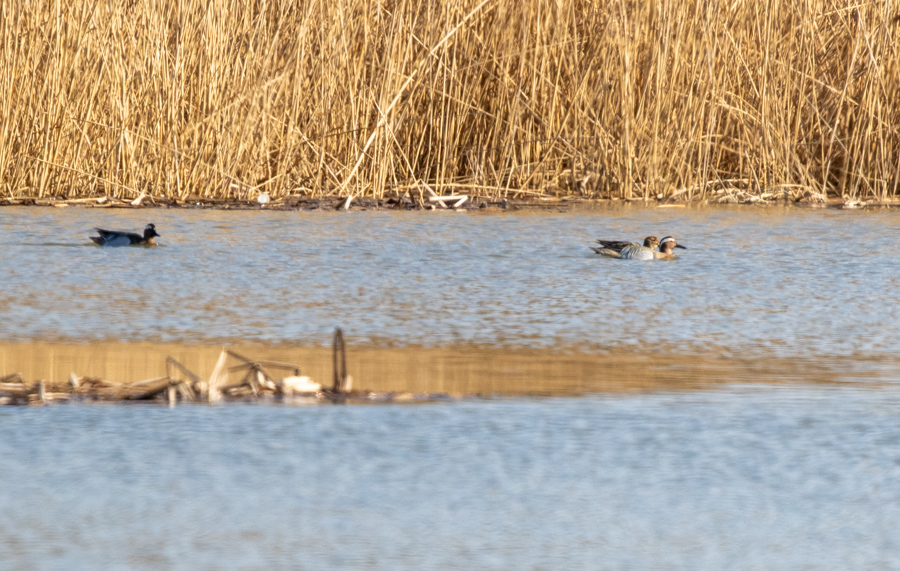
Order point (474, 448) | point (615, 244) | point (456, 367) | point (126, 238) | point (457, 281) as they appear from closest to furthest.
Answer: point (474, 448), point (456, 367), point (457, 281), point (126, 238), point (615, 244)

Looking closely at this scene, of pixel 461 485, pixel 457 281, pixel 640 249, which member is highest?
pixel 640 249

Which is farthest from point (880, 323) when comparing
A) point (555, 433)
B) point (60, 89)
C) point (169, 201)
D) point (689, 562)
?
point (60, 89)

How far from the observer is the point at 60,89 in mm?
8727

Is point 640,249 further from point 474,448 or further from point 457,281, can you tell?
point 474,448

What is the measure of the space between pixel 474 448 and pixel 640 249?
3.73 meters

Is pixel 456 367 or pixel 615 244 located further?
pixel 615 244

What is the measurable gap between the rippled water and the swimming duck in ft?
0.20

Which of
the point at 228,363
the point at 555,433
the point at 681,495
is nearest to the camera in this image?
the point at 681,495

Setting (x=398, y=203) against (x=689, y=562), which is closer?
→ (x=689, y=562)

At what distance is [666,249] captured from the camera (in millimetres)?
6754

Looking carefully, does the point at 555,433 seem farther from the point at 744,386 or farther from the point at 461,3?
the point at 461,3

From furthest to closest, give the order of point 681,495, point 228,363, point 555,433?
point 228,363 < point 555,433 < point 681,495

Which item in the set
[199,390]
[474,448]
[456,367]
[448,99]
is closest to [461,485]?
[474,448]

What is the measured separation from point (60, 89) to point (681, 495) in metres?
6.92
